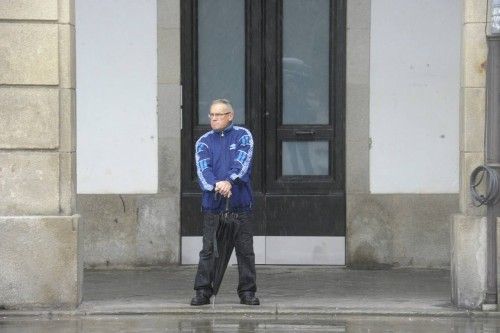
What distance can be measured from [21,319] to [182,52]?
425 centimetres

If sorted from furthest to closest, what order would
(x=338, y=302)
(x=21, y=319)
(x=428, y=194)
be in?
(x=428, y=194), (x=338, y=302), (x=21, y=319)

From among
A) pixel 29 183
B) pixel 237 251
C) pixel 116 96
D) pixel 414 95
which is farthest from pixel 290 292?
pixel 116 96

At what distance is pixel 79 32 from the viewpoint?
50.6ft

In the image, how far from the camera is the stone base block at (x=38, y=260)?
40.5 feet

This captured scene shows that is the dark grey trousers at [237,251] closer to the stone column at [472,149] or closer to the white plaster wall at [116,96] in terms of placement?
the stone column at [472,149]

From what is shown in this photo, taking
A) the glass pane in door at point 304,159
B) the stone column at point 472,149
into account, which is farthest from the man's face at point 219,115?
the glass pane in door at point 304,159

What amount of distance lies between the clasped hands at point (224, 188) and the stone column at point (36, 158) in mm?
1262

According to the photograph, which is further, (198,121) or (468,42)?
(198,121)

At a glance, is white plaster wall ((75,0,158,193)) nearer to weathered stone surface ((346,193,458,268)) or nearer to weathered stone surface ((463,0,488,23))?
weathered stone surface ((346,193,458,268))

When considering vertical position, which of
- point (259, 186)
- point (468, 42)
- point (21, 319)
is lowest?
point (21, 319)

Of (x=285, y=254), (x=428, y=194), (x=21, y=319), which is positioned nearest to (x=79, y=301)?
(x=21, y=319)

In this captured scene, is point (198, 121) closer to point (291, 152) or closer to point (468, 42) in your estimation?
point (291, 152)

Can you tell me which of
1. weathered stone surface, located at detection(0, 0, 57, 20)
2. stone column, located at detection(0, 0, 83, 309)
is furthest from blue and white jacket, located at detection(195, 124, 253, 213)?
weathered stone surface, located at detection(0, 0, 57, 20)

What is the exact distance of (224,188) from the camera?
1228 centimetres
